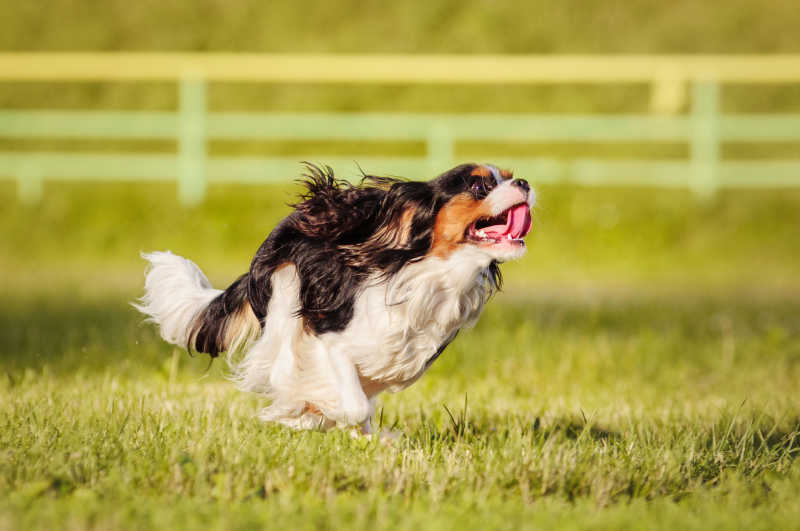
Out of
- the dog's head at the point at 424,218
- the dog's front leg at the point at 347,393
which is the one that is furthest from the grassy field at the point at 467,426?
the dog's head at the point at 424,218

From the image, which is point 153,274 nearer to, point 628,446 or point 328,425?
point 328,425

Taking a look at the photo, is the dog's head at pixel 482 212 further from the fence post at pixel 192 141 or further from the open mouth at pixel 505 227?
A: the fence post at pixel 192 141

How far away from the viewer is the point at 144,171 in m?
17.0

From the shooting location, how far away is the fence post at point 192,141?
1428cm

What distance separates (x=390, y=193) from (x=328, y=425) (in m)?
0.89

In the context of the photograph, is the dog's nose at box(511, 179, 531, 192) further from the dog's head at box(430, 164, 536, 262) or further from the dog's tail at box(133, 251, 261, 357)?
the dog's tail at box(133, 251, 261, 357)

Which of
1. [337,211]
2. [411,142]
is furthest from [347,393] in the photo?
[411,142]

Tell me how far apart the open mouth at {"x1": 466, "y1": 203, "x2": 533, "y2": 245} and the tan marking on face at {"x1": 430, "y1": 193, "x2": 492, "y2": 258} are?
4cm

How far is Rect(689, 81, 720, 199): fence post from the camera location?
47.9ft

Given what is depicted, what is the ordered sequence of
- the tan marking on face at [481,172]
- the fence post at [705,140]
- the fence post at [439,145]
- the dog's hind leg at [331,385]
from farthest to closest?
the fence post at [705,140] < the fence post at [439,145] < the dog's hind leg at [331,385] < the tan marking on face at [481,172]

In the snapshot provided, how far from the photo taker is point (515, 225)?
365 centimetres

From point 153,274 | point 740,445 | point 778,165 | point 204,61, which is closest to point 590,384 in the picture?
point 740,445

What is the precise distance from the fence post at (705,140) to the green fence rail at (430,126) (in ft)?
0.04

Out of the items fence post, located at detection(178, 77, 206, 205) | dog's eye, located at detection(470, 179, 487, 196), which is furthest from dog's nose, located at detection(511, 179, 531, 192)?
fence post, located at detection(178, 77, 206, 205)
